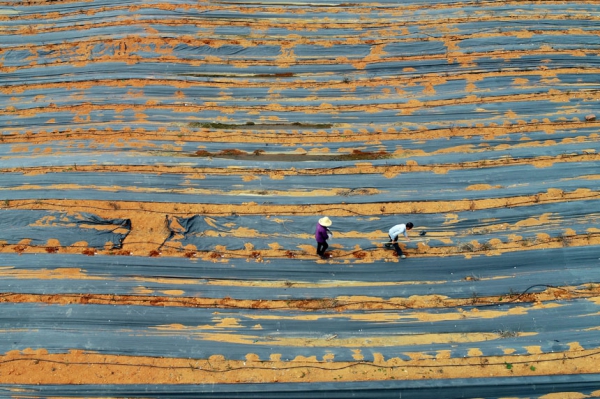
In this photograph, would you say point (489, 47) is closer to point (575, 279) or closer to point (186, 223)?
point (575, 279)

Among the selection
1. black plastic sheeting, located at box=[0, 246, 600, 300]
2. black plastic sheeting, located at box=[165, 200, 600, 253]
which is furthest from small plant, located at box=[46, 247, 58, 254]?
black plastic sheeting, located at box=[165, 200, 600, 253]

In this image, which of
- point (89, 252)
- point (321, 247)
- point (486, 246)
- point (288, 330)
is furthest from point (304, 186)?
point (89, 252)

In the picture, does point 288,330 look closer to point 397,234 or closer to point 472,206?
point 397,234

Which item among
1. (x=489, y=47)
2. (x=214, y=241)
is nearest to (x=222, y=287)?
(x=214, y=241)

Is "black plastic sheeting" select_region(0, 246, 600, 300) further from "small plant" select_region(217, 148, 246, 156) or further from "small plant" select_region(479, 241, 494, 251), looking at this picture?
"small plant" select_region(217, 148, 246, 156)

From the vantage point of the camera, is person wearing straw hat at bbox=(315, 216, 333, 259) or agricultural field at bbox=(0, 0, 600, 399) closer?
agricultural field at bbox=(0, 0, 600, 399)

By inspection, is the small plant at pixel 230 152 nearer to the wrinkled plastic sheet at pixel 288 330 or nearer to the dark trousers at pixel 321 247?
the dark trousers at pixel 321 247

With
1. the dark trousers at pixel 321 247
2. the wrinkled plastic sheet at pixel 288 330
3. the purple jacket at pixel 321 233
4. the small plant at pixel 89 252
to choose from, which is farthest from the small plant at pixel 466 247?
the small plant at pixel 89 252
